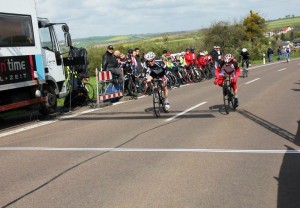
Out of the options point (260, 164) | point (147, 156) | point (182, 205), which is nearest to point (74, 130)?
point (147, 156)

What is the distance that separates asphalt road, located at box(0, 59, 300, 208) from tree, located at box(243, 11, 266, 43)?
55186 millimetres

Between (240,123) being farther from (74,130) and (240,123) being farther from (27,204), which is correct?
(27,204)

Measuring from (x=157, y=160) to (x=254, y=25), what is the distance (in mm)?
61788

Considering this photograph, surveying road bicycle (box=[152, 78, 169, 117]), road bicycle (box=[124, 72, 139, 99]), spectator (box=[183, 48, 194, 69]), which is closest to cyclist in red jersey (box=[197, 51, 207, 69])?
spectator (box=[183, 48, 194, 69])

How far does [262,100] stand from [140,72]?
6406 mm

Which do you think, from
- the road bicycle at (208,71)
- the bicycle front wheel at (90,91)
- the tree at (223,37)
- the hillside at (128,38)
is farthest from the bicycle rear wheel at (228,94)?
the tree at (223,37)

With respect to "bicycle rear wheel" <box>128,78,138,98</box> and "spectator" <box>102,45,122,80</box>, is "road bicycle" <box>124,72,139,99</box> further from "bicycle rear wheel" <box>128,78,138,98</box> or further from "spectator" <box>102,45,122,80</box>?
"spectator" <box>102,45,122,80</box>

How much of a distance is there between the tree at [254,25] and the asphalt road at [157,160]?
5519 cm

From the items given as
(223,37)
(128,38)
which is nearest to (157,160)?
(223,37)

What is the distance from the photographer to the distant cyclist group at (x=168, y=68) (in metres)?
12.8

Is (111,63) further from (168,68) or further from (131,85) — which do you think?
(168,68)

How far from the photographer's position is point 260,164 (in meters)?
6.53

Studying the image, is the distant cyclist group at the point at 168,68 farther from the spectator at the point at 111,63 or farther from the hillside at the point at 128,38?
the hillside at the point at 128,38

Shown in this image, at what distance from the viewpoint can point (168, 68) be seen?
2209 centimetres
